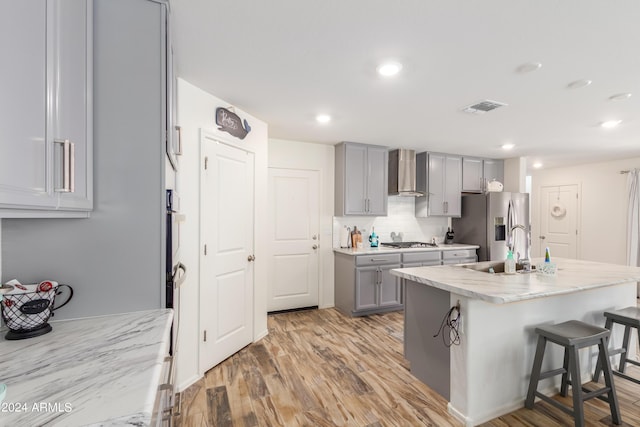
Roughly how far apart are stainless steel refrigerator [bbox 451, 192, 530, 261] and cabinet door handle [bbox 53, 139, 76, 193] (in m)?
5.09

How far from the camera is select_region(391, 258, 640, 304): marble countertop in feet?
5.94

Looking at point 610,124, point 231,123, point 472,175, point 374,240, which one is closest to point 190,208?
point 231,123

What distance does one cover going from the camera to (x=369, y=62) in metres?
1.99

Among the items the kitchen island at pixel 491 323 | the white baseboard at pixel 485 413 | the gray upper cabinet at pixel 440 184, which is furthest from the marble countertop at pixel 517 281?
the gray upper cabinet at pixel 440 184

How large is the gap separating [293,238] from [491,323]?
2.74 metres

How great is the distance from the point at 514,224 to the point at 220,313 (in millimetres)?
4634

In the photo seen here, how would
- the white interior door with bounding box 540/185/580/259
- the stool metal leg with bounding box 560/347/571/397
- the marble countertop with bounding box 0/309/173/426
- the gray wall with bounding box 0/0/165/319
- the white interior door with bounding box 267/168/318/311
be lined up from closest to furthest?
the marble countertop with bounding box 0/309/173/426, the gray wall with bounding box 0/0/165/319, the stool metal leg with bounding box 560/347/571/397, the white interior door with bounding box 267/168/318/311, the white interior door with bounding box 540/185/580/259

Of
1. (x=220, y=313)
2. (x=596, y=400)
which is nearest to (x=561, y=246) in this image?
(x=596, y=400)

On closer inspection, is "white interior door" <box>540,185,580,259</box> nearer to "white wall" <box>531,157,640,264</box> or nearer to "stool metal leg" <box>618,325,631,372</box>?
"white wall" <box>531,157,640,264</box>

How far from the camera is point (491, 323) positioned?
2000 millimetres

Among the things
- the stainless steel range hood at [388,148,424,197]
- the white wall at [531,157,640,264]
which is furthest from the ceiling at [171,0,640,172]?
the white wall at [531,157,640,264]

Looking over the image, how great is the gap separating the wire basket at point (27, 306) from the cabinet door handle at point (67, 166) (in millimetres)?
400

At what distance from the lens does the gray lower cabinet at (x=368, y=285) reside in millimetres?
3959

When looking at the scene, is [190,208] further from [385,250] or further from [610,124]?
[610,124]
